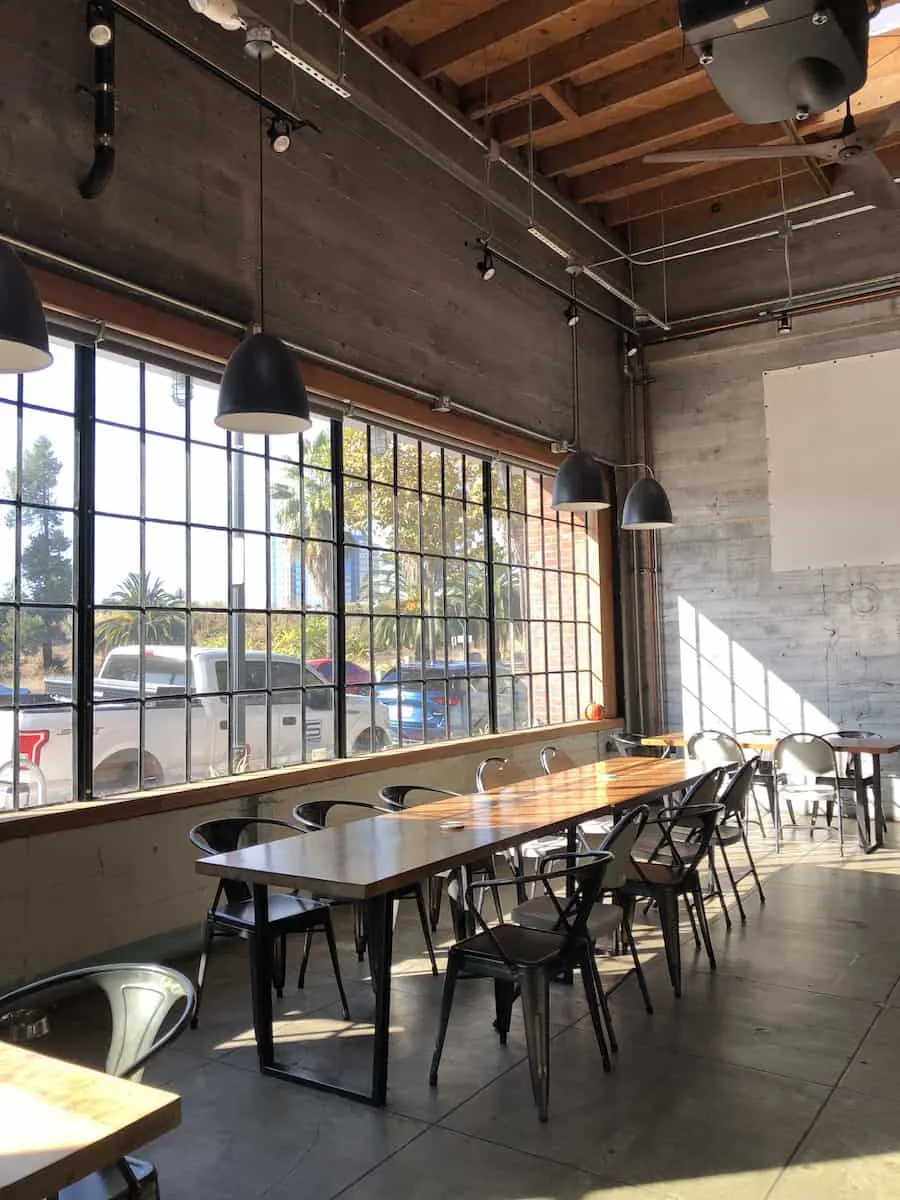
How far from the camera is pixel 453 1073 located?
329 centimetres

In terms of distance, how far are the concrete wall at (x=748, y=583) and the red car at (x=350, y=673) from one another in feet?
12.9

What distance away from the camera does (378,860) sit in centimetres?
323

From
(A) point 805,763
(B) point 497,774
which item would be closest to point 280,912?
(B) point 497,774

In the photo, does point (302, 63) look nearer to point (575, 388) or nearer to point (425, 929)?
point (425, 929)

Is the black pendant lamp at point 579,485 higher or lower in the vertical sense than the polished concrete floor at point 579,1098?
higher

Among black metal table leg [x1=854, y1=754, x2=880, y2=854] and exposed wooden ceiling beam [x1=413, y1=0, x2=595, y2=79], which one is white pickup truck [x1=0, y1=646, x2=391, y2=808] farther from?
exposed wooden ceiling beam [x1=413, y1=0, x2=595, y2=79]

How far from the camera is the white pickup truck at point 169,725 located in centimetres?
430

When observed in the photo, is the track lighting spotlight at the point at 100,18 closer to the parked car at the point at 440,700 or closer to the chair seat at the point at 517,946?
the parked car at the point at 440,700

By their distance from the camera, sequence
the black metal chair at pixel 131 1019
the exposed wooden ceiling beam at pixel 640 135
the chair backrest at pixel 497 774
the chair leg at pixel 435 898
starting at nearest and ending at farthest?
the black metal chair at pixel 131 1019
the chair leg at pixel 435 898
the chair backrest at pixel 497 774
the exposed wooden ceiling beam at pixel 640 135

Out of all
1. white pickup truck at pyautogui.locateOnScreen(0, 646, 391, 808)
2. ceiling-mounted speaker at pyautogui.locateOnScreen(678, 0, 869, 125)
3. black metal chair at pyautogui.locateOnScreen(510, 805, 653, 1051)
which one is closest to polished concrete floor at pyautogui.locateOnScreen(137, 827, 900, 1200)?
black metal chair at pyautogui.locateOnScreen(510, 805, 653, 1051)

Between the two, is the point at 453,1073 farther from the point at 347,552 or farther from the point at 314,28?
the point at 314,28

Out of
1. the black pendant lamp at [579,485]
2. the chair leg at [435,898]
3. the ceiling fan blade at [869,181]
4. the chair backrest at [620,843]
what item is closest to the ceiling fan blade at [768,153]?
the ceiling fan blade at [869,181]

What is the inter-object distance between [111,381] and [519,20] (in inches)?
140

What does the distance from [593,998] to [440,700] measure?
380cm
